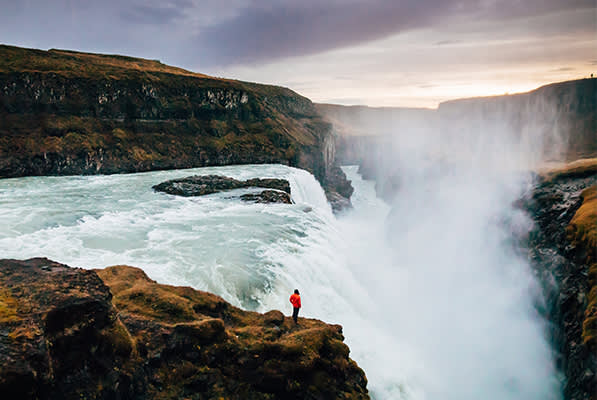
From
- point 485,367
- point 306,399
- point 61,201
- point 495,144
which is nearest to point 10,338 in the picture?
point 306,399

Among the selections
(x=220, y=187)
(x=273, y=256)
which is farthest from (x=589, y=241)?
(x=220, y=187)

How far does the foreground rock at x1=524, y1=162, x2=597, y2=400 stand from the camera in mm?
18172

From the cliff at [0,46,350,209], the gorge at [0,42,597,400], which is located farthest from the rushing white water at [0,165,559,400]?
the cliff at [0,46,350,209]

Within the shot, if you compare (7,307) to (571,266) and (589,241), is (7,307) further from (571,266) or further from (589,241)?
(571,266)

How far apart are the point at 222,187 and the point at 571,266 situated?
3871 cm

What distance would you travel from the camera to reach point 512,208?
42844mm

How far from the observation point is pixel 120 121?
230 feet

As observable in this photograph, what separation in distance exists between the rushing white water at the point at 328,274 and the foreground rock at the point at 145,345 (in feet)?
19.1

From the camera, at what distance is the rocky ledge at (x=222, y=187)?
133 feet

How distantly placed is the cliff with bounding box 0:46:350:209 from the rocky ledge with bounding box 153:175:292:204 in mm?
24360

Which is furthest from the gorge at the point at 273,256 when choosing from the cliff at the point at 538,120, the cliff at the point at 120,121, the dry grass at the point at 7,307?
the cliff at the point at 538,120

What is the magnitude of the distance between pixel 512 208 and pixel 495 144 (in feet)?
350

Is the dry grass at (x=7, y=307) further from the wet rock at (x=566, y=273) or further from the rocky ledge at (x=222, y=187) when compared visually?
the rocky ledge at (x=222, y=187)

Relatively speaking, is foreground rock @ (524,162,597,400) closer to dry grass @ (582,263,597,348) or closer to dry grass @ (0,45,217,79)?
dry grass @ (582,263,597,348)
